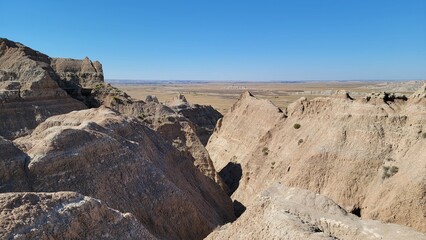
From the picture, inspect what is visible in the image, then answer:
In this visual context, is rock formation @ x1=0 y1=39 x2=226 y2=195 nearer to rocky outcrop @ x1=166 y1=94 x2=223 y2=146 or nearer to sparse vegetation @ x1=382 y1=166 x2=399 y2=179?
rocky outcrop @ x1=166 y1=94 x2=223 y2=146

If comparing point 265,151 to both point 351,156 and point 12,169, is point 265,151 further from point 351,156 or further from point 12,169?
point 12,169

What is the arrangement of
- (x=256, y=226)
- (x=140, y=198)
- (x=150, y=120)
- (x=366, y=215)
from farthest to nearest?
(x=150, y=120) < (x=366, y=215) < (x=140, y=198) < (x=256, y=226)

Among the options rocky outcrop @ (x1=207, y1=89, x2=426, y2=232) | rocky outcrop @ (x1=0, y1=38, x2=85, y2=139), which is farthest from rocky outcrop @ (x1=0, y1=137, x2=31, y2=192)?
rocky outcrop @ (x1=0, y1=38, x2=85, y2=139)

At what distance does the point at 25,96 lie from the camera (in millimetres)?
45219

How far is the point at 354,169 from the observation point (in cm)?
2936

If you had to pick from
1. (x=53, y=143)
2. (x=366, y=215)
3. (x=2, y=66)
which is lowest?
(x=366, y=215)

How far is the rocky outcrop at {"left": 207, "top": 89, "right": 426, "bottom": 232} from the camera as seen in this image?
25.3 m

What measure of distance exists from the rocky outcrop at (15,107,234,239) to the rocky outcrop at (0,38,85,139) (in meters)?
14.2

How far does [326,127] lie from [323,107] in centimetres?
335

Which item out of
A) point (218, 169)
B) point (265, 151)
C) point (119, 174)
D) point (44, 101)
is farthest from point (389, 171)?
point (44, 101)

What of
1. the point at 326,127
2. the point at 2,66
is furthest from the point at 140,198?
the point at 2,66

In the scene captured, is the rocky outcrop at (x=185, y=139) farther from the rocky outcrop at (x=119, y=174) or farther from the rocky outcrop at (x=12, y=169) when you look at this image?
the rocky outcrop at (x=12, y=169)

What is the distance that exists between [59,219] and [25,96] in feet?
121

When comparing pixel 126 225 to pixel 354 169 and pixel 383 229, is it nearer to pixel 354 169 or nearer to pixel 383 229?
pixel 383 229
